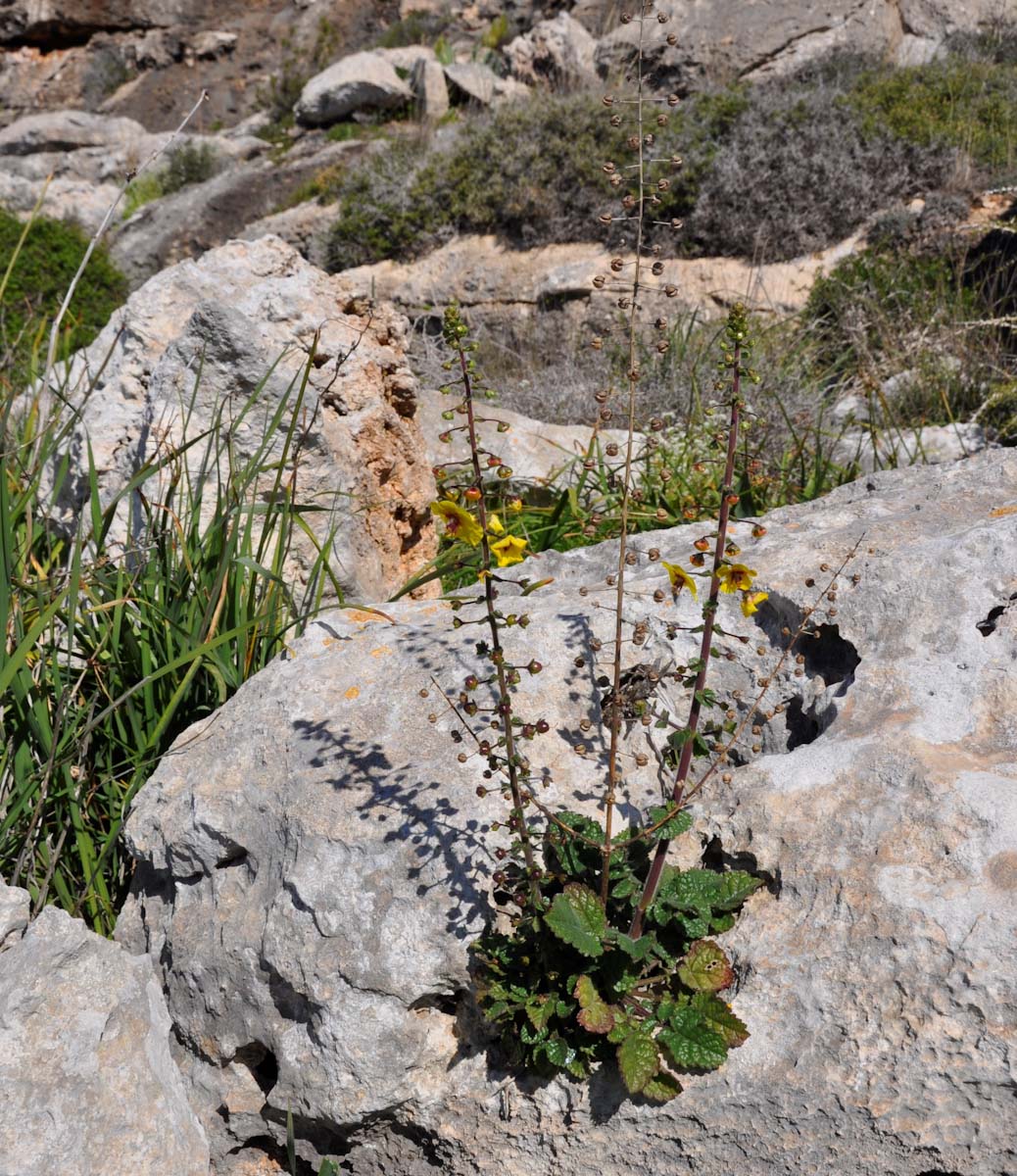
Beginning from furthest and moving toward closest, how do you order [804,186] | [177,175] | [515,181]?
[177,175] < [515,181] < [804,186]

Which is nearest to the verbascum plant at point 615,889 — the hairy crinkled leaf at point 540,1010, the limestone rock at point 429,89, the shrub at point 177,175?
the hairy crinkled leaf at point 540,1010

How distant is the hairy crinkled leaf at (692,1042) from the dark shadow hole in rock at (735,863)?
282 mm

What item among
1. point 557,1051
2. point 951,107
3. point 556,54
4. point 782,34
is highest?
point 557,1051

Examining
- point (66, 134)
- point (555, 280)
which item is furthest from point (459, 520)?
point (66, 134)

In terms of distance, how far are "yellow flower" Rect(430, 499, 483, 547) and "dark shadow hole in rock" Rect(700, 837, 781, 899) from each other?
2.55 ft

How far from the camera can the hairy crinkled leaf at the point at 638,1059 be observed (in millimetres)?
1642

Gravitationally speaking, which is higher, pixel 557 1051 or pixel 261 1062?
pixel 557 1051

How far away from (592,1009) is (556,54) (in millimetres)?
13153

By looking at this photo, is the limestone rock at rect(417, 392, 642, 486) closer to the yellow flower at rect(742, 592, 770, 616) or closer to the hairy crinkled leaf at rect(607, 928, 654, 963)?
the yellow flower at rect(742, 592, 770, 616)

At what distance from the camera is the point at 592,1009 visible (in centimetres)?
170

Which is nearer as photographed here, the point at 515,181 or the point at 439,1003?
the point at 439,1003

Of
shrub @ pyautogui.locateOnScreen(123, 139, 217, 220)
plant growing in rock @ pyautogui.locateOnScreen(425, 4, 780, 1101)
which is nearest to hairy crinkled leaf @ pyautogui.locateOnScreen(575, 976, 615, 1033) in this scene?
plant growing in rock @ pyautogui.locateOnScreen(425, 4, 780, 1101)

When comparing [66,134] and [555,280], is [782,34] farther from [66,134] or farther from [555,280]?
[66,134]

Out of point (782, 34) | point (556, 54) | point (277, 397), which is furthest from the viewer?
point (556, 54)
